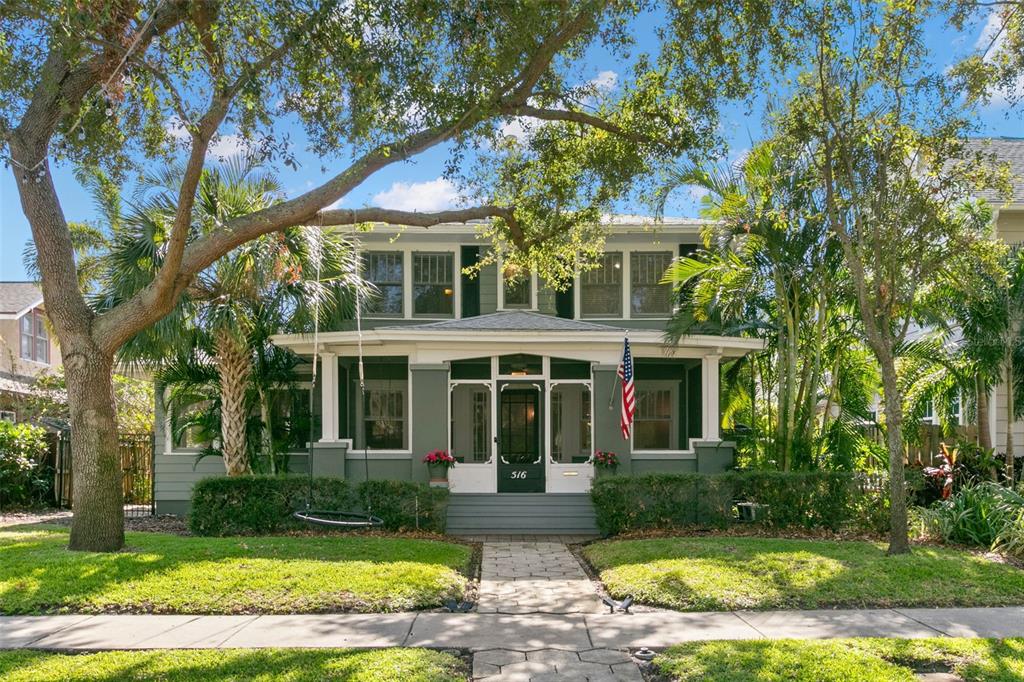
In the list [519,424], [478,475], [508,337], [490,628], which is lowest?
[490,628]

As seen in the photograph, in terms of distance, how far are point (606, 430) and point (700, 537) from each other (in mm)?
3345

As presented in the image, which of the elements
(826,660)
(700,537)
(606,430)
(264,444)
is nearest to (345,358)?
(264,444)

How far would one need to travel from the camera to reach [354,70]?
916 centimetres

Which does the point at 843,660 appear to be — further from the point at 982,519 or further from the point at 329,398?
the point at 329,398

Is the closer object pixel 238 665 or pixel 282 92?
pixel 238 665

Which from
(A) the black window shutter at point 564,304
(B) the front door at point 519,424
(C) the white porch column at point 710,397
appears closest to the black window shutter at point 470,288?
(A) the black window shutter at point 564,304

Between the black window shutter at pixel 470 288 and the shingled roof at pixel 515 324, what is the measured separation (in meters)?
0.99

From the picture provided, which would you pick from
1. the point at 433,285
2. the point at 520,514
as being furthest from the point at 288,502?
the point at 433,285

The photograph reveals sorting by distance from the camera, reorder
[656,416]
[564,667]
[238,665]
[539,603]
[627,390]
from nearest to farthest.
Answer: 1. [238,665]
2. [564,667]
3. [539,603]
4. [627,390]
5. [656,416]

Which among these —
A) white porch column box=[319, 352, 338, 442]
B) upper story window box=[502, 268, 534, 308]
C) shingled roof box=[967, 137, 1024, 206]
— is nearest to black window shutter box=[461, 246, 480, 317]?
upper story window box=[502, 268, 534, 308]

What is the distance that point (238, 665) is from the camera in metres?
6.10

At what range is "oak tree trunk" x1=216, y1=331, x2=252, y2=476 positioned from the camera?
48.2 feet

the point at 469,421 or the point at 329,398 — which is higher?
the point at 329,398

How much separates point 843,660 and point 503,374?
9.78 m
